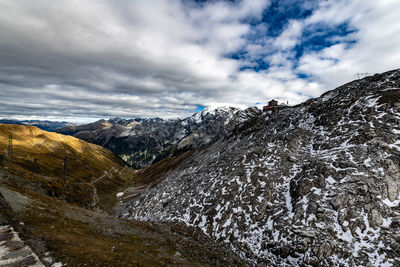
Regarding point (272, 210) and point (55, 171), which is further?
point (55, 171)

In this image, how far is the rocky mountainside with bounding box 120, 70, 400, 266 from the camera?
21609mm

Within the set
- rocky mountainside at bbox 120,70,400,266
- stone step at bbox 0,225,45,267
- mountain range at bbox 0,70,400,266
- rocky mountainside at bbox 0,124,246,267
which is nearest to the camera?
stone step at bbox 0,225,45,267

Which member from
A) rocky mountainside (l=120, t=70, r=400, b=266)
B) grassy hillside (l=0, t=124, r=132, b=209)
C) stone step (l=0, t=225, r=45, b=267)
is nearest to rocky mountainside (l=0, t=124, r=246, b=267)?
stone step (l=0, t=225, r=45, b=267)

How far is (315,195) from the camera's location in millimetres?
27578

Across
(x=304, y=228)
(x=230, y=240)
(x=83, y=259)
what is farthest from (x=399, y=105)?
(x=83, y=259)

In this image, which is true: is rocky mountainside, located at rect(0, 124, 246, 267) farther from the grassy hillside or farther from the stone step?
the grassy hillside

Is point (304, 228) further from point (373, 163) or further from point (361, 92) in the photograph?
point (361, 92)

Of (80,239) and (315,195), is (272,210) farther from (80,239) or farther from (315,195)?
(80,239)

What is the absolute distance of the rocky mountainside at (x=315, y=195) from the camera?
21609 millimetres

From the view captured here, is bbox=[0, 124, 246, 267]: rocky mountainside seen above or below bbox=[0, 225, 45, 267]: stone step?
below

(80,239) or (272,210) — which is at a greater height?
(272,210)

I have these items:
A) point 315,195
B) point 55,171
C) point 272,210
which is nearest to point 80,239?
point 272,210

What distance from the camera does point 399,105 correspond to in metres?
35.5

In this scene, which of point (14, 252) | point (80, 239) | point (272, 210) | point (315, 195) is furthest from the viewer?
point (272, 210)
